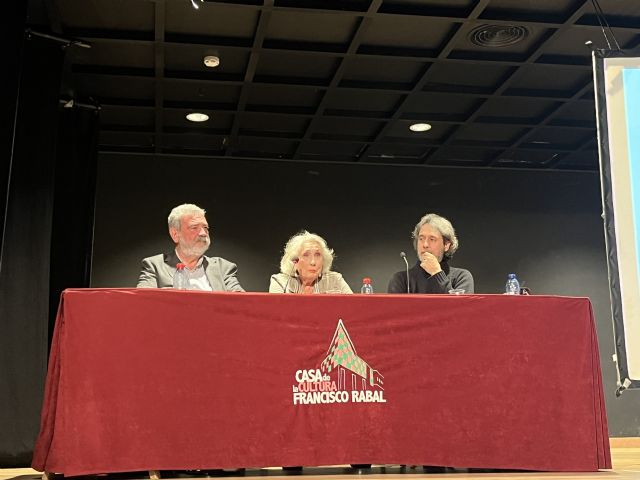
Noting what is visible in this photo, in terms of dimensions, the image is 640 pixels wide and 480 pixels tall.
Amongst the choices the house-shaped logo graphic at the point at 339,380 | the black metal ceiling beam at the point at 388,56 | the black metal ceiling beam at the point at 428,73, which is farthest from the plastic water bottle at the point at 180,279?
the black metal ceiling beam at the point at 428,73

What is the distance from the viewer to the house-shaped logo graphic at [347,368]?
2734mm

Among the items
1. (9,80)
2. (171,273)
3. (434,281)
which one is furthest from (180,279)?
(9,80)

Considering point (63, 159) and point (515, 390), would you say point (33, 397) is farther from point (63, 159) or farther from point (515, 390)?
point (515, 390)

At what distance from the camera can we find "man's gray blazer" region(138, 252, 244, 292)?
3338mm

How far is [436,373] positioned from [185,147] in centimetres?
445

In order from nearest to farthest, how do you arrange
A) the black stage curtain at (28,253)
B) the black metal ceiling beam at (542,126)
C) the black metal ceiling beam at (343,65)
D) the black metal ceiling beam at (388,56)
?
the black stage curtain at (28,253) < the black metal ceiling beam at (343,65) < the black metal ceiling beam at (388,56) < the black metal ceiling beam at (542,126)

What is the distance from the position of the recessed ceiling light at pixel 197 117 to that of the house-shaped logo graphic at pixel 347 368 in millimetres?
3651

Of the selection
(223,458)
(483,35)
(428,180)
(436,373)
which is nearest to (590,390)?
(436,373)

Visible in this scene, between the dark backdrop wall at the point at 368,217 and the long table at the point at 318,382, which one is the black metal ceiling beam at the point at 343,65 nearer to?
the dark backdrop wall at the point at 368,217

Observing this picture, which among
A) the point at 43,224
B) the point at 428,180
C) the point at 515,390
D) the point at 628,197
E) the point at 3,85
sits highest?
the point at 428,180

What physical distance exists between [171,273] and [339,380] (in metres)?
1.11

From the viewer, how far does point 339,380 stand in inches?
108

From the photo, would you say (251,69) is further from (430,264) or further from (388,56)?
(430,264)

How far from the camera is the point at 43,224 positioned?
4414 mm
